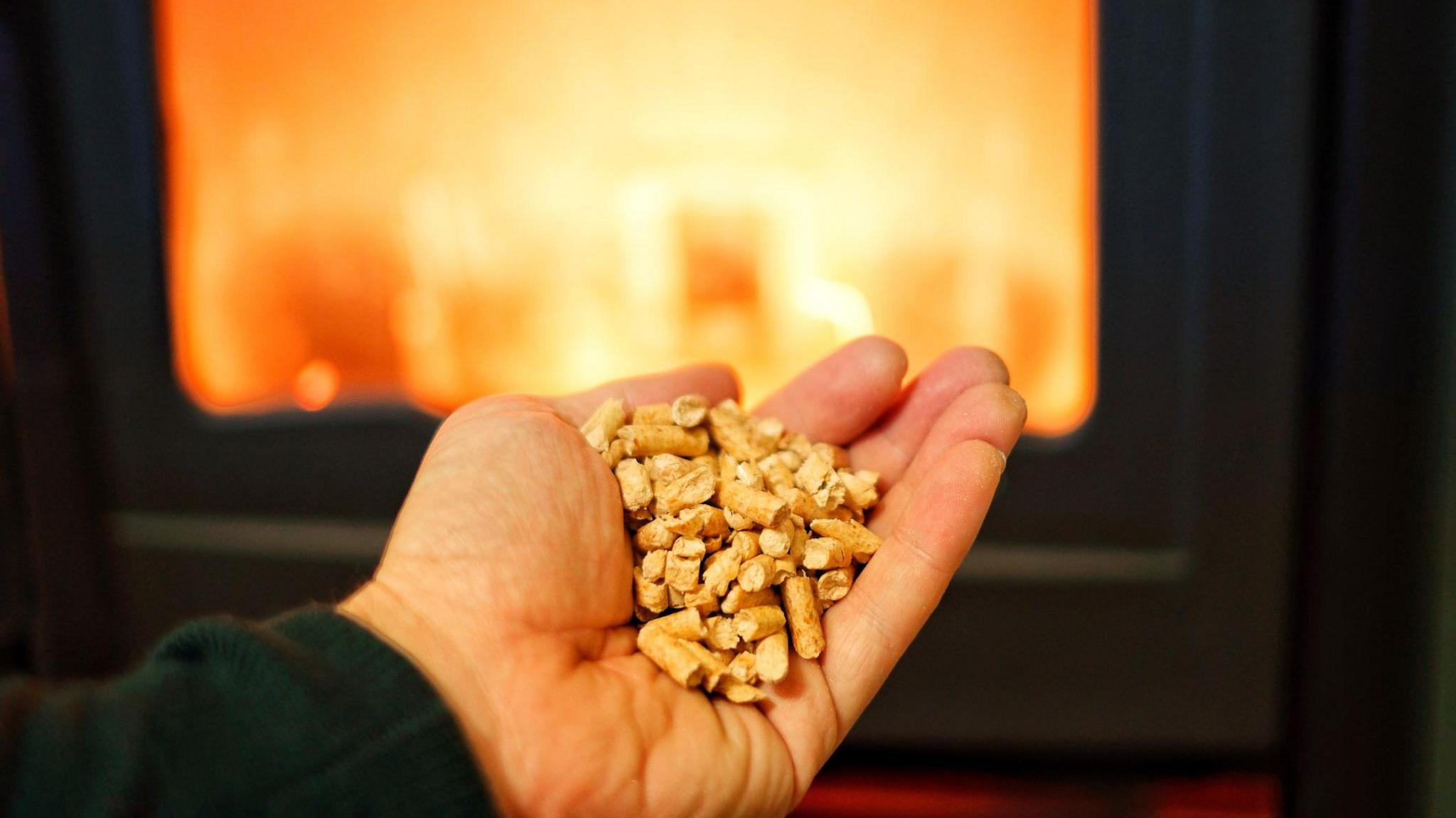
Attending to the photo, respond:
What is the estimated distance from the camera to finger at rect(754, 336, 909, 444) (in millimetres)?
771

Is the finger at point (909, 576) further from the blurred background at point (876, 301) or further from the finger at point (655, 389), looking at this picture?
the blurred background at point (876, 301)

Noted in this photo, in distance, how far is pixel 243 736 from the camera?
477 mm

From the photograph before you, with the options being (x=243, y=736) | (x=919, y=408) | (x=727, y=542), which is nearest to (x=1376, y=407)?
(x=919, y=408)

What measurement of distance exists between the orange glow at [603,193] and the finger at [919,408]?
13.2 inches

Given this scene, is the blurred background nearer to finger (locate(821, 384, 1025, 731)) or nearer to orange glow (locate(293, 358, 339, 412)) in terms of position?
orange glow (locate(293, 358, 339, 412))

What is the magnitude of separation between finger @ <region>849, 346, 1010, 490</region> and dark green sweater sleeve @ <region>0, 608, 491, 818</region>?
1.41ft

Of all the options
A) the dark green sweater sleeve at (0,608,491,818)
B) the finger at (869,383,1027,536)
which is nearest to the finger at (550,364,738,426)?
the finger at (869,383,1027,536)

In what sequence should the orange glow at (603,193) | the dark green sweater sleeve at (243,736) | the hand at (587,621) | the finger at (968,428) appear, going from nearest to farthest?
the dark green sweater sleeve at (243,736) < the hand at (587,621) < the finger at (968,428) < the orange glow at (603,193)

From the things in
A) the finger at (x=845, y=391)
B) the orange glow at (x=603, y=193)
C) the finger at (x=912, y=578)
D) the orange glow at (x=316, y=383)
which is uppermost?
the orange glow at (x=603, y=193)

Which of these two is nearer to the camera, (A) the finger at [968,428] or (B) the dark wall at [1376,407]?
(A) the finger at [968,428]

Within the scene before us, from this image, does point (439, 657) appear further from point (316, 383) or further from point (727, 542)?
point (316, 383)

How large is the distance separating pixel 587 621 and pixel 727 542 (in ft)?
0.41

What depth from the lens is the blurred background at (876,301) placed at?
922 mm

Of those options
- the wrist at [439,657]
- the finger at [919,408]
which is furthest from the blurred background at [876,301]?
the wrist at [439,657]
